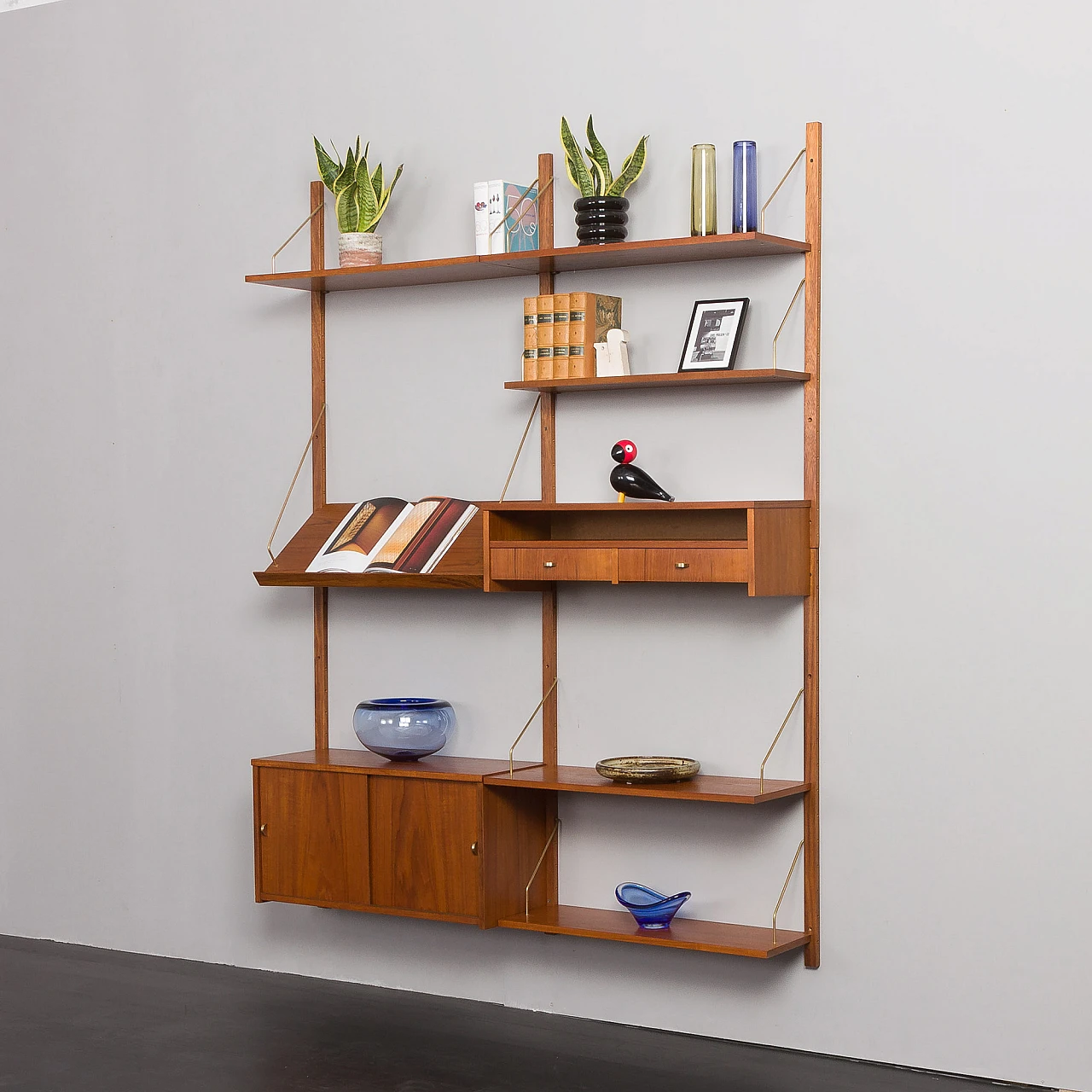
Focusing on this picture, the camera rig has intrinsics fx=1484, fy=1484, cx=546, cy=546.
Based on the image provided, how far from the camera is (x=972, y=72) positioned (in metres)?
3.81

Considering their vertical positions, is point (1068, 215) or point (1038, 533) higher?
point (1068, 215)

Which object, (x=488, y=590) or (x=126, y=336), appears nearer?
(x=488, y=590)

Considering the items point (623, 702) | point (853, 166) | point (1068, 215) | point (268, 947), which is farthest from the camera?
point (268, 947)

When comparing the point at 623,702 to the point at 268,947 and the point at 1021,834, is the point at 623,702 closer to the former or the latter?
the point at 1021,834

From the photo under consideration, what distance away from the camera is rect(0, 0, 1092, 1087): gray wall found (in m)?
3.77

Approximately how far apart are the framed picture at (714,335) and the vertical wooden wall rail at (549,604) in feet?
1.63

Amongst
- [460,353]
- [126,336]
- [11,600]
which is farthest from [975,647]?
[11,600]

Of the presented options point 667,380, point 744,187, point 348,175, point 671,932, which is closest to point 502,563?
point 667,380

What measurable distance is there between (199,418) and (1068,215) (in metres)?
2.91

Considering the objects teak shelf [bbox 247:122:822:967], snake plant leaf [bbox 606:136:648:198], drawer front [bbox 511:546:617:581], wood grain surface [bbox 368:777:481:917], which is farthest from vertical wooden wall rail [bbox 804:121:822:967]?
wood grain surface [bbox 368:777:481:917]

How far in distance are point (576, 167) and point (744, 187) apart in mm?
539

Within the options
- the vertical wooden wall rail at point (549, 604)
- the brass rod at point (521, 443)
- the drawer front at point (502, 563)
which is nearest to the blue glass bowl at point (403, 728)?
the vertical wooden wall rail at point (549, 604)

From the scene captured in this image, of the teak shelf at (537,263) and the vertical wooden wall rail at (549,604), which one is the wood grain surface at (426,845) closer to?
the vertical wooden wall rail at (549,604)

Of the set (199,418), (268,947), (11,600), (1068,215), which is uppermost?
(1068,215)
